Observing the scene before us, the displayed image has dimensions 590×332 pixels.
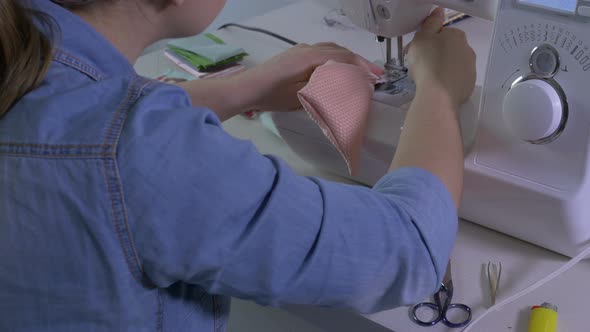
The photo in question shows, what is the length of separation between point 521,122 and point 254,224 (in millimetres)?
350

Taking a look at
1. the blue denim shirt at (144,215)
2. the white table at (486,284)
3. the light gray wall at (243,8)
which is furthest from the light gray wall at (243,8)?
the blue denim shirt at (144,215)

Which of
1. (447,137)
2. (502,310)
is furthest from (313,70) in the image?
(502,310)

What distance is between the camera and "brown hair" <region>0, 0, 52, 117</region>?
511 mm

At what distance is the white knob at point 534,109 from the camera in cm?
70

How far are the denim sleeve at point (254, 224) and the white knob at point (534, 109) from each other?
0.18 meters

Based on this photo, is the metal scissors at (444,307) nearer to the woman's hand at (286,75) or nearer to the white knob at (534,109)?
the white knob at (534,109)

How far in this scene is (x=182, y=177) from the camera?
501 millimetres

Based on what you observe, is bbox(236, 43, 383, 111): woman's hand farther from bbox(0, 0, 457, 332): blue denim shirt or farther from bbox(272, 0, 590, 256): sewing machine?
bbox(0, 0, 457, 332): blue denim shirt

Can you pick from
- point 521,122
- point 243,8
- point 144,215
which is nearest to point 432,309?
point 521,122

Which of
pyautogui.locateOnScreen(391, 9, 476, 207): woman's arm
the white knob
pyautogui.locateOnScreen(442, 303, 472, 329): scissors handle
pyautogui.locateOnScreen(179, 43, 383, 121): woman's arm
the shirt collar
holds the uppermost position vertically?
the shirt collar

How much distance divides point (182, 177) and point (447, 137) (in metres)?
Result: 0.34

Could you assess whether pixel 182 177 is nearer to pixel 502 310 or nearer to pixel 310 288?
pixel 310 288

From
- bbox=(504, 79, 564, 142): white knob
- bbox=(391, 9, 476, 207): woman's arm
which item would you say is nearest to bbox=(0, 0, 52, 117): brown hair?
bbox=(391, 9, 476, 207): woman's arm

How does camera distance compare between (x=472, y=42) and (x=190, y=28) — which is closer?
(x=190, y=28)
